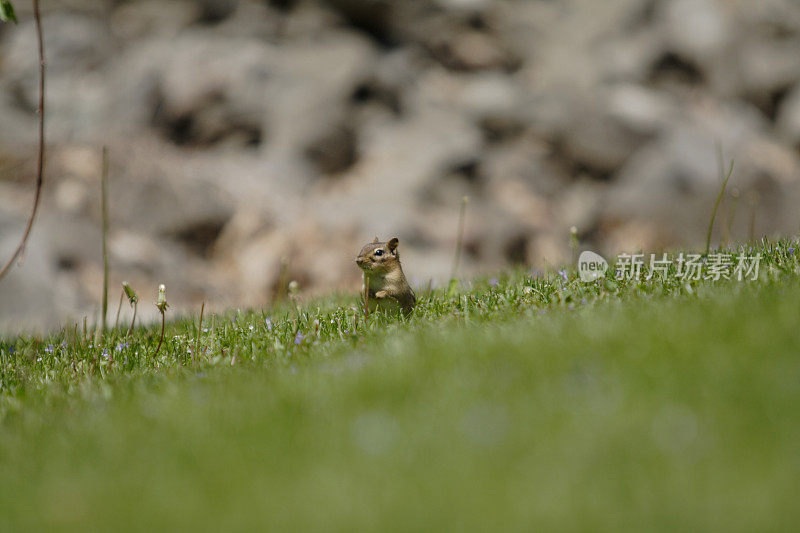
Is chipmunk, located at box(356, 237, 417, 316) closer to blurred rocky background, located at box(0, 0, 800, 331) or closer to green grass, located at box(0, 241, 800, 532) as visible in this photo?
green grass, located at box(0, 241, 800, 532)

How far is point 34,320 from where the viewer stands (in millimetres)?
11945

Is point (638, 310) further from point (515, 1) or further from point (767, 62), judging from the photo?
point (767, 62)

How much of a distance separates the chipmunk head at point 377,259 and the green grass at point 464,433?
1226mm

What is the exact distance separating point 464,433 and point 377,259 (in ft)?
11.1

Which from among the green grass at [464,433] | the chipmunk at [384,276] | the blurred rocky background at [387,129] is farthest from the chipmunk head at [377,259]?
the blurred rocky background at [387,129]

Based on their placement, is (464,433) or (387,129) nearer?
(464,433)

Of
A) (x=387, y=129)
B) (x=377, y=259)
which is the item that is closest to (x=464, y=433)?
(x=377, y=259)

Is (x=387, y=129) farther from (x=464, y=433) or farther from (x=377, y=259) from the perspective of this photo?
(x=464, y=433)

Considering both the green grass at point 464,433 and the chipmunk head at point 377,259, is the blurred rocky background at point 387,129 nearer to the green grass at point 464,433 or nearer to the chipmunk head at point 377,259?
the chipmunk head at point 377,259

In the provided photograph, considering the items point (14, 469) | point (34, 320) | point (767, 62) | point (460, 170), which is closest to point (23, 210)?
point (34, 320)

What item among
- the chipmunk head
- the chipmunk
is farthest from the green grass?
the chipmunk head

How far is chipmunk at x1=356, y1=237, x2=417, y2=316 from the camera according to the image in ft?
21.8

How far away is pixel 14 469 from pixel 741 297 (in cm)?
504

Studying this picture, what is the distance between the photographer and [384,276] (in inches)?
265
